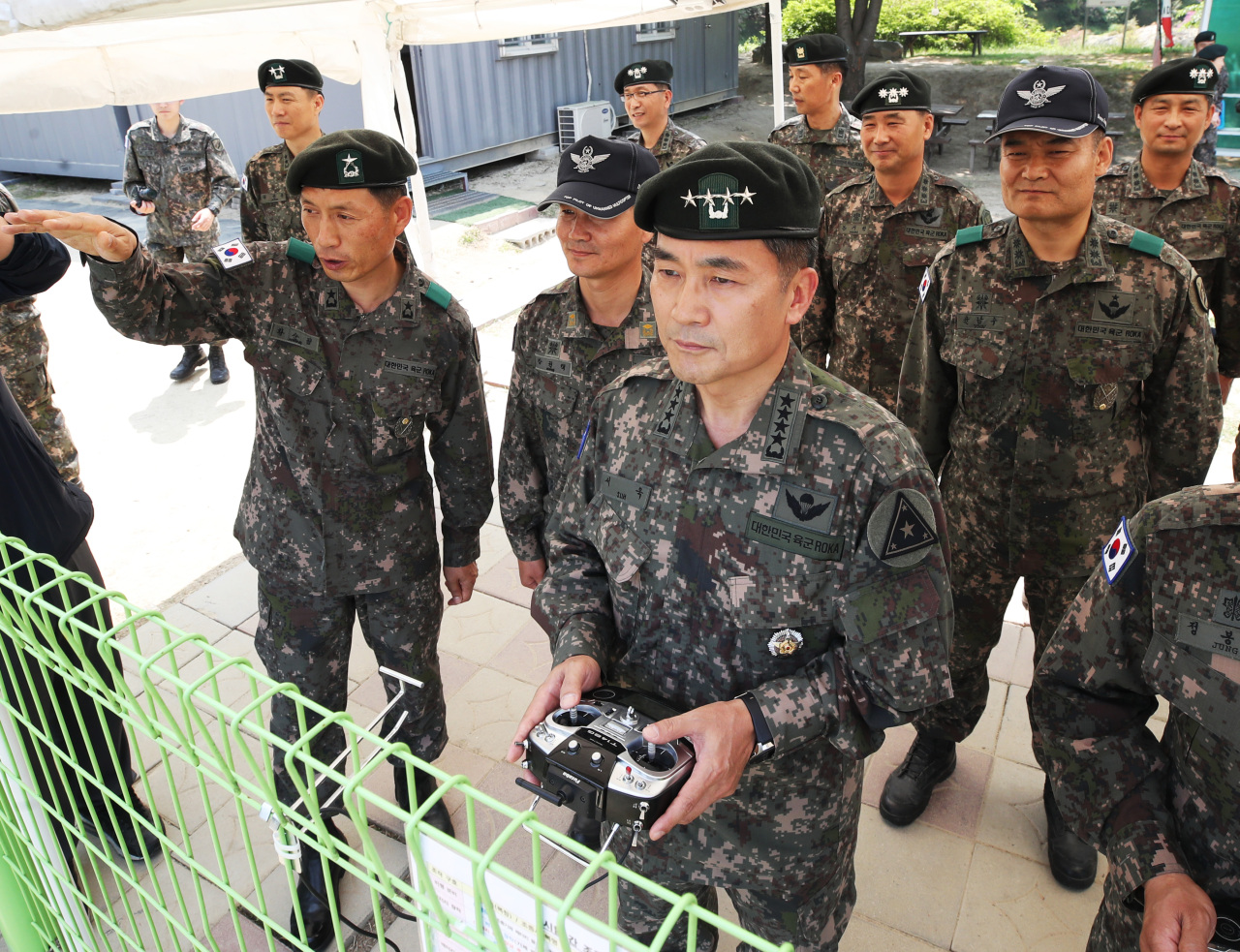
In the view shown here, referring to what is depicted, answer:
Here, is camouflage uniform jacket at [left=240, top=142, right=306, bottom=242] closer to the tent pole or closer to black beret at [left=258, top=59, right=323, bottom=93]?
black beret at [left=258, top=59, right=323, bottom=93]

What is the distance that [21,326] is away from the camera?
3.97 meters

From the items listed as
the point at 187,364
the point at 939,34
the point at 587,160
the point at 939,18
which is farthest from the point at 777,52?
the point at 939,18

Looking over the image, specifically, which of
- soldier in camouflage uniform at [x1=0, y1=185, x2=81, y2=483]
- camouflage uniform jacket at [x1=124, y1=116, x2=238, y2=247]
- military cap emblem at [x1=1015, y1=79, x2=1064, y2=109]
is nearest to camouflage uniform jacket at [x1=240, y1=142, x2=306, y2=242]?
camouflage uniform jacket at [x1=124, y1=116, x2=238, y2=247]

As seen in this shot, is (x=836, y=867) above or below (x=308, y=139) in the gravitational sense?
below

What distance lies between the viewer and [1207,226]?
12.3 feet

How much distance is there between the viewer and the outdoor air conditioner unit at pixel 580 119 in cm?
1393

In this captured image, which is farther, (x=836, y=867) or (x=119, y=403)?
(x=119, y=403)

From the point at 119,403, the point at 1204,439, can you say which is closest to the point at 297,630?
the point at 1204,439

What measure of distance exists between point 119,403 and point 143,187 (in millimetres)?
1471

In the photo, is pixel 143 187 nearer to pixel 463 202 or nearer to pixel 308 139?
pixel 308 139

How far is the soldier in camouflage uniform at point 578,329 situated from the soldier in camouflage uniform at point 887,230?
1.44m

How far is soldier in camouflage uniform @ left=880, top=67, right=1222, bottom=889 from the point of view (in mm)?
2469

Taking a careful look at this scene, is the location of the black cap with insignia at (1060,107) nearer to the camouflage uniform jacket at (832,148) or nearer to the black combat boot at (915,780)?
the black combat boot at (915,780)

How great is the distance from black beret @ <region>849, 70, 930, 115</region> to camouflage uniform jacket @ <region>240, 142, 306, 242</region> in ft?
10.3
